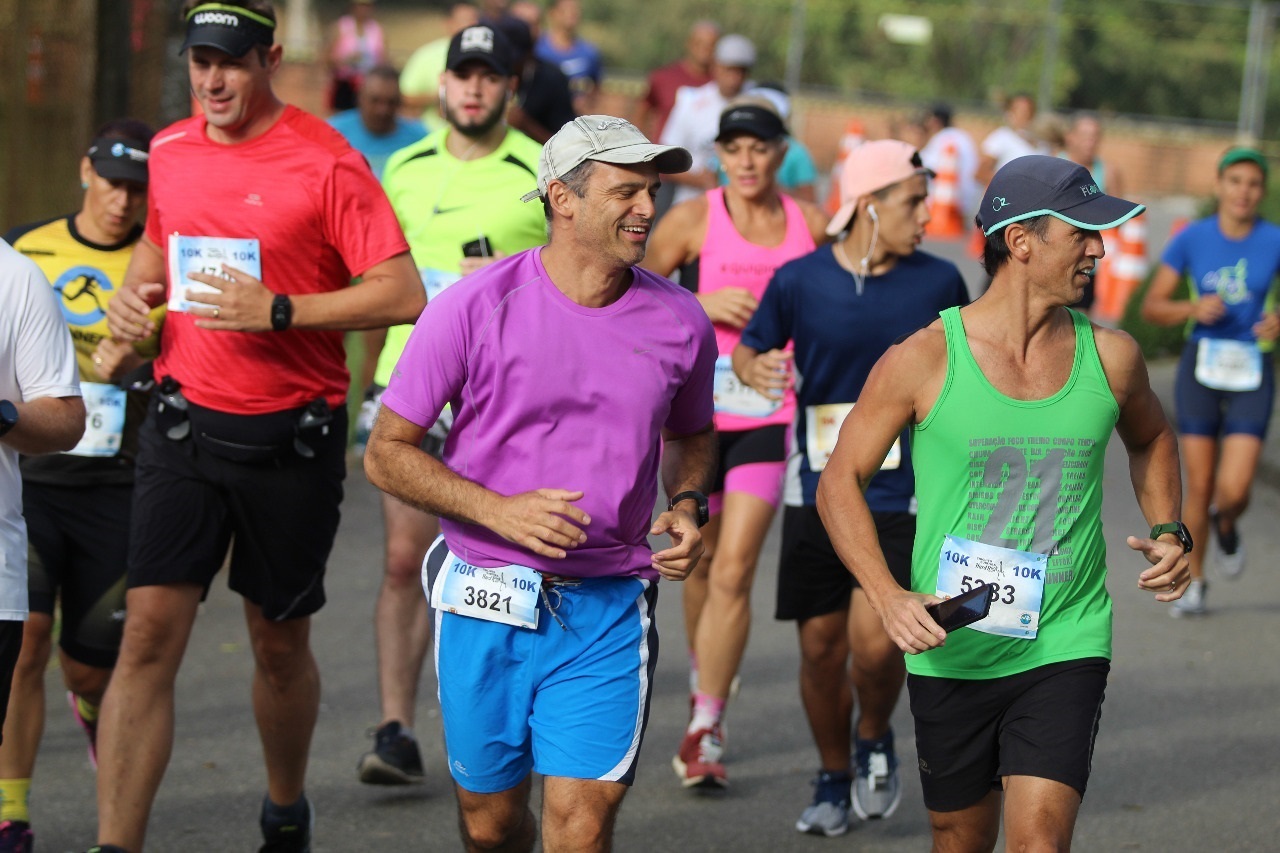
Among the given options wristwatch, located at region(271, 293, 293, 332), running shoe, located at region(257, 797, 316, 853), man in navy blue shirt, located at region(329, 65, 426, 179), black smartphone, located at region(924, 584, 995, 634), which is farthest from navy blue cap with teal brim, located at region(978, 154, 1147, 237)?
man in navy blue shirt, located at region(329, 65, 426, 179)

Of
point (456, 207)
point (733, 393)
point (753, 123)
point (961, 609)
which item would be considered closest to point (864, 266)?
point (733, 393)

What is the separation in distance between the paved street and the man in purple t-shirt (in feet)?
5.34

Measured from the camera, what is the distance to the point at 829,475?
4.44m

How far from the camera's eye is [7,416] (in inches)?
168

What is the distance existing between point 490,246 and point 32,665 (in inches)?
82.3

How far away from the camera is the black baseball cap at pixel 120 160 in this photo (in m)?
5.91

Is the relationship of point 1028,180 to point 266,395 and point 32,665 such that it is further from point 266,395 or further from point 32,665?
point 32,665

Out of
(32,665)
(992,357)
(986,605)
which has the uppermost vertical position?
(992,357)

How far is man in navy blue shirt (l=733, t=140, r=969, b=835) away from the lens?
19.7ft

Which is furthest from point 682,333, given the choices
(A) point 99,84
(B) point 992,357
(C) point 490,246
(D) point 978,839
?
(A) point 99,84

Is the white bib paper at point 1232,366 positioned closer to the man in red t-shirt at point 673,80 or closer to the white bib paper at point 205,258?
the white bib paper at point 205,258

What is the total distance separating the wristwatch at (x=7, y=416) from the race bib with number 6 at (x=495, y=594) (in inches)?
41.3

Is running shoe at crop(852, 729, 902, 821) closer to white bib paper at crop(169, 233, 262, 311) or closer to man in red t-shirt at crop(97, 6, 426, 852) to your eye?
man in red t-shirt at crop(97, 6, 426, 852)

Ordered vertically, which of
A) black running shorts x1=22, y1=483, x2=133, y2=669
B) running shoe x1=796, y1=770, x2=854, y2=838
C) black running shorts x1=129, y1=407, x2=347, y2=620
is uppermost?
black running shorts x1=129, y1=407, x2=347, y2=620
